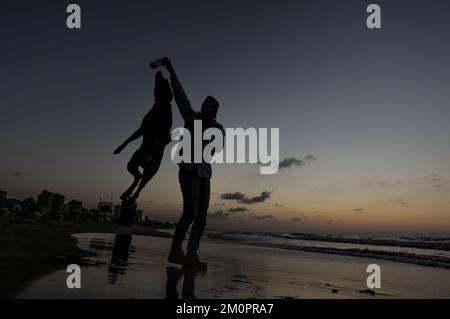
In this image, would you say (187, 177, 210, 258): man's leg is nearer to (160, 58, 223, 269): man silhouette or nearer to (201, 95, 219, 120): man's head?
(160, 58, 223, 269): man silhouette

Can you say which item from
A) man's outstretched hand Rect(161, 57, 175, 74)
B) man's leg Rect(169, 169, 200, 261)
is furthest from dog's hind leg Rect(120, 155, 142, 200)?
man's outstretched hand Rect(161, 57, 175, 74)

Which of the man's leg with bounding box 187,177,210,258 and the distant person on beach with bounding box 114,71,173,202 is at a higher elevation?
the distant person on beach with bounding box 114,71,173,202

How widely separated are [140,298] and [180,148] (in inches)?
105

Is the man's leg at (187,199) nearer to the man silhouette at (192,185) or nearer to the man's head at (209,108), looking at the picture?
the man silhouette at (192,185)

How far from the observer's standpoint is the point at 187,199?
5992mm

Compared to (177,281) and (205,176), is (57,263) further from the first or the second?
(205,176)

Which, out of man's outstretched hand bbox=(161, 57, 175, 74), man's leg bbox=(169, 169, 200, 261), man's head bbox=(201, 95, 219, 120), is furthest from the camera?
man's head bbox=(201, 95, 219, 120)

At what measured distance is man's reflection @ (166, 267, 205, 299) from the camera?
4.24m

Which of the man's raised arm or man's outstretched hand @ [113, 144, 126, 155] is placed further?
the man's raised arm

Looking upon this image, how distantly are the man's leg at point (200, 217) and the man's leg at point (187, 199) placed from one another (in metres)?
0.28

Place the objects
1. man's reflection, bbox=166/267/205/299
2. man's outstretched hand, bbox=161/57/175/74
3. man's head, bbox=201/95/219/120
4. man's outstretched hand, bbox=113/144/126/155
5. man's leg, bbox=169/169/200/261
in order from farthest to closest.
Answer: man's head, bbox=201/95/219/120 < man's leg, bbox=169/169/200/261 < man's outstretched hand, bbox=161/57/175/74 < man's outstretched hand, bbox=113/144/126/155 < man's reflection, bbox=166/267/205/299

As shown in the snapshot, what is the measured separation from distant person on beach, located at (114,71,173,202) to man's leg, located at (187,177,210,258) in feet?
4.34

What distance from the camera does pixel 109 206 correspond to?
21.0 feet

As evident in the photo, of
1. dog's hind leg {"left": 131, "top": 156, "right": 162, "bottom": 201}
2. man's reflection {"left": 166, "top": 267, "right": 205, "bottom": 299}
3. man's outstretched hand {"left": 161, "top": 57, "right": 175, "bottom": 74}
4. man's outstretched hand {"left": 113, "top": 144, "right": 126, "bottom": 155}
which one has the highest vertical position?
man's outstretched hand {"left": 161, "top": 57, "right": 175, "bottom": 74}
